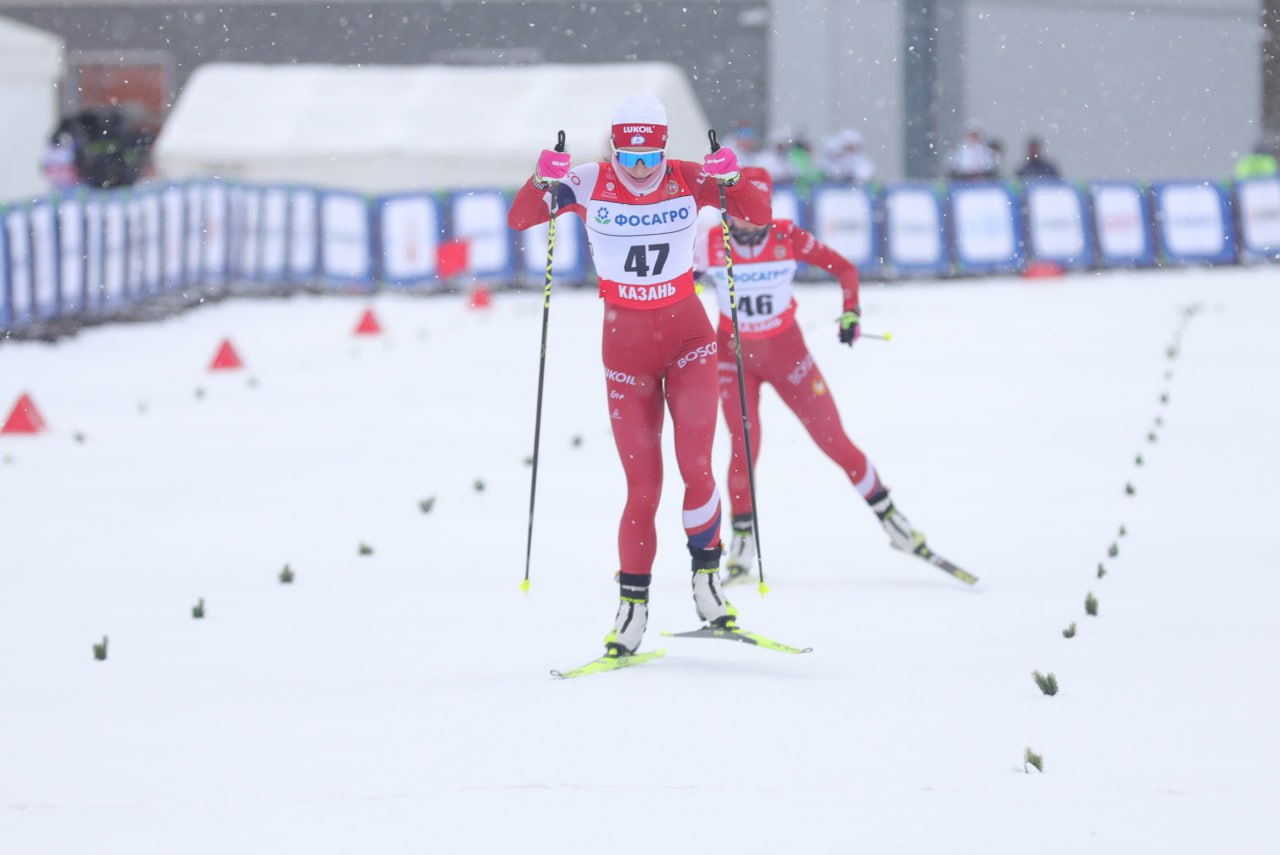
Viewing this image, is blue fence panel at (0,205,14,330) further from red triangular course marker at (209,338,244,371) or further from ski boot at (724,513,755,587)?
ski boot at (724,513,755,587)

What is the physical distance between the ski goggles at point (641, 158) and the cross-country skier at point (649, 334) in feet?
0.14

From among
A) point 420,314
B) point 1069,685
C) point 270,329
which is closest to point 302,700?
point 1069,685

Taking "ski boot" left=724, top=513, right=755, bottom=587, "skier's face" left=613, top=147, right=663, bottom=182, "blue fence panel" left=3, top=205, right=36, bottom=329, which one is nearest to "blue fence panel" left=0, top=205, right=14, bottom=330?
"blue fence panel" left=3, top=205, right=36, bottom=329

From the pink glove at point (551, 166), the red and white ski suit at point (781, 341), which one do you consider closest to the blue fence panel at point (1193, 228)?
the red and white ski suit at point (781, 341)

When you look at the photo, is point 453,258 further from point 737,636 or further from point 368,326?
point 737,636

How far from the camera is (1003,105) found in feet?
136

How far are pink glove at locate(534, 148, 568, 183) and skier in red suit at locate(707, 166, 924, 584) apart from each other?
2.27 metres

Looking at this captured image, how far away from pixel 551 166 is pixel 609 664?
1.96 m

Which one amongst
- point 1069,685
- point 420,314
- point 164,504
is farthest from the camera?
point 420,314

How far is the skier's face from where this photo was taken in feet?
24.5

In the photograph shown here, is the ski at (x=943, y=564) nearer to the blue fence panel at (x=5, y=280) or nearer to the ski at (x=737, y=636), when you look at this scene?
the ski at (x=737, y=636)

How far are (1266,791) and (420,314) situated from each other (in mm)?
21012

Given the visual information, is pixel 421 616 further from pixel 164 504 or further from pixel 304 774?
pixel 164 504

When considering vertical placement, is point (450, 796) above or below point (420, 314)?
below
